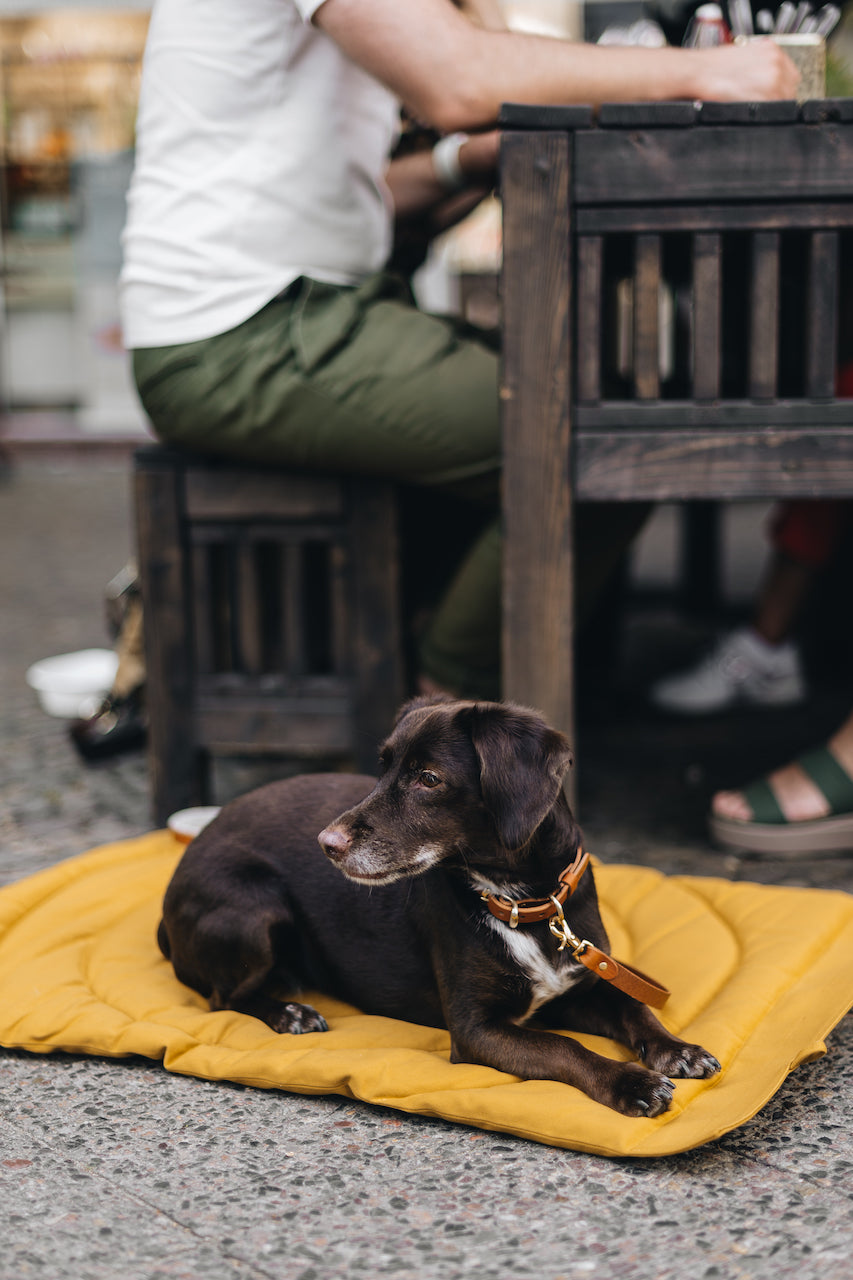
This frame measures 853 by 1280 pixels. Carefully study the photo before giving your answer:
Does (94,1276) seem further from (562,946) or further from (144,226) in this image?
(144,226)

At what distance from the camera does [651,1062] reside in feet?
6.11

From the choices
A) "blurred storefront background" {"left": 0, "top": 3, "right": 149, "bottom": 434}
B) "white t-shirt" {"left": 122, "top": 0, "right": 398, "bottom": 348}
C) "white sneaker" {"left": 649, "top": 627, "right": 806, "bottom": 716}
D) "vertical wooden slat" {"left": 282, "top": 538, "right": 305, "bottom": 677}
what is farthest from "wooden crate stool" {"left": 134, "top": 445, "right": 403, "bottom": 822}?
"blurred storefront background" {"left": 0, "top": 3, "right": 149, "bottom": 434}

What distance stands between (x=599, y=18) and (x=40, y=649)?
758 cm

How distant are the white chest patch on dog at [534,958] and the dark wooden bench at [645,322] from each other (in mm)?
685

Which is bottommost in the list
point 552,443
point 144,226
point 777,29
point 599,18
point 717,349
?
point 552,443

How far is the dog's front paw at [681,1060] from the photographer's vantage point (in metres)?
1.83

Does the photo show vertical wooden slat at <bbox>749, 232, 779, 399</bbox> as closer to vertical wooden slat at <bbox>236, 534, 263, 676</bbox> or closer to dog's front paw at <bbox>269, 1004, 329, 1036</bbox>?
vertical wooden slat at <bbox>236, 534, 263, 676</bbox>

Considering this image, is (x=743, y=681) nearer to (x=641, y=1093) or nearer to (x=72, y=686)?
(x=72, y=686)

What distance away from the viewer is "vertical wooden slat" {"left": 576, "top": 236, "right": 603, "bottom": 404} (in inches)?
94.7

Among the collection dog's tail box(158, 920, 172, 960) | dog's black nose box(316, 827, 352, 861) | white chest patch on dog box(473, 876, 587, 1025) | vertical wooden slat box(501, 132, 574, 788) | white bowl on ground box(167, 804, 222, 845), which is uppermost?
vertical wooden slat box(501, 132, 574, 788)

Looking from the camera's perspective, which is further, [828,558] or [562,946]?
[828,558]

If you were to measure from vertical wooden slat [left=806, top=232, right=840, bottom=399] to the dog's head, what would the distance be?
3.21 ft

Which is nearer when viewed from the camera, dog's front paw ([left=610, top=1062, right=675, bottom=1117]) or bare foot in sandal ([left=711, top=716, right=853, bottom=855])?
dog's front paw ([left=610, top=1062, right=675, bottom=1117])

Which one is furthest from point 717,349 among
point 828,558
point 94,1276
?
point 94,1276
